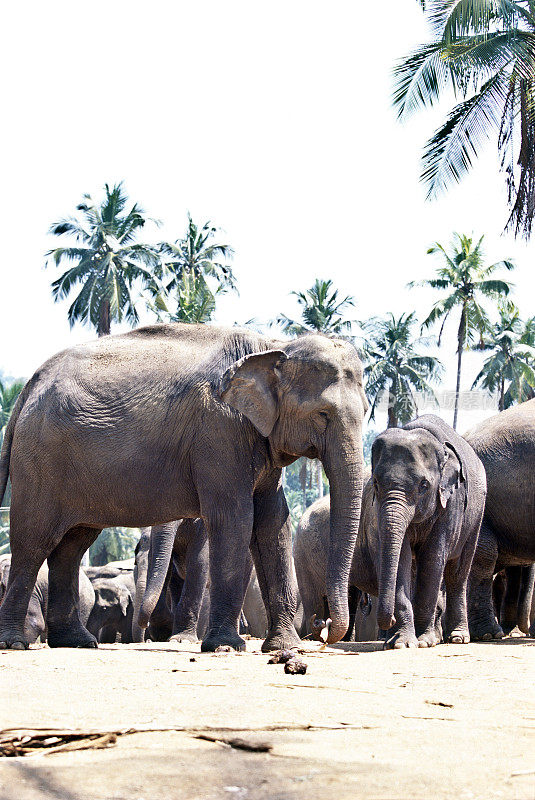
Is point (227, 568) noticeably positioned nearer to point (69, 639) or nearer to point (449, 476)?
point (69, 639)

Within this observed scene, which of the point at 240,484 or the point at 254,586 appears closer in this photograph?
the point at 240,484

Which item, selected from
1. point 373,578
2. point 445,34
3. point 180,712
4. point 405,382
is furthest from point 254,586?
point 405,382

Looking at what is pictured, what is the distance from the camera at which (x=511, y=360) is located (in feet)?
194

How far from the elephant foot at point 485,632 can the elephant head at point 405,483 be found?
1.94 meters

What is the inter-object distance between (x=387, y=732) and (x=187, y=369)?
535 cm

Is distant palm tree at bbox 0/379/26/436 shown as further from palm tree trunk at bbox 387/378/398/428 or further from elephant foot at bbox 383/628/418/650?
elephant foot at bbox 383/628/418/650

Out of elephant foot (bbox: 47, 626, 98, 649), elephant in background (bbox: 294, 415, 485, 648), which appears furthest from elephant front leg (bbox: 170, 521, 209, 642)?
elephant in background (bbox: 294, 415, 485, 648)

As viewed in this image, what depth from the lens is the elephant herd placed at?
8.11m

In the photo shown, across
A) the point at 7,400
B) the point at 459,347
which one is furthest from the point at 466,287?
the point at 7,400

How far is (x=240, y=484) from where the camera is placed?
8219 mm

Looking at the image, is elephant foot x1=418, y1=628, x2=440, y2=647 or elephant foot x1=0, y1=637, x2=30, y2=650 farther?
elephant foot x1=418, y1=628, x2=440, y2=647

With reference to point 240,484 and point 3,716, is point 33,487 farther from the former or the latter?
point 3,716

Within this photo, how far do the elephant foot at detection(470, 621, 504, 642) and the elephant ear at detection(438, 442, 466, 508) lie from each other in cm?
195

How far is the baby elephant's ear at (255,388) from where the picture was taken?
27.3 feet
